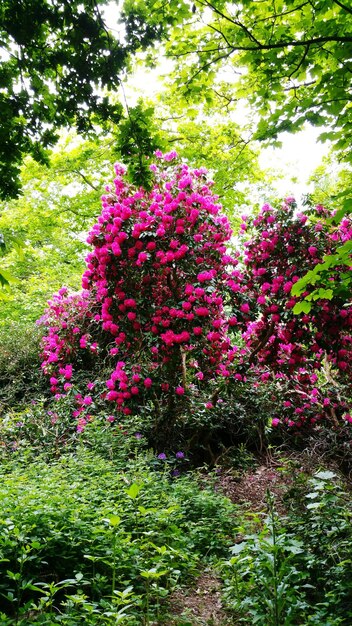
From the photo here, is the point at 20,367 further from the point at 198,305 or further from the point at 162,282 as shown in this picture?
the point at 198,305

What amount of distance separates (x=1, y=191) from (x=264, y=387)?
4.80 m

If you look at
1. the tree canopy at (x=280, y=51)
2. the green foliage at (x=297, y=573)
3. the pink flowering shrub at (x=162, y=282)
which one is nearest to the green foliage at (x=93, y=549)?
the green foliage at (x=297, y=573)

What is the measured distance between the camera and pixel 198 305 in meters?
5.24

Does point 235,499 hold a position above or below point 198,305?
below

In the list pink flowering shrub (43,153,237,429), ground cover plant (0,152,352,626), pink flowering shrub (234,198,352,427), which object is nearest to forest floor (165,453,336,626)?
ground cover plant (0,152,352,626)

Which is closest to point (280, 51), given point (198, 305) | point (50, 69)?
point (50, 69)

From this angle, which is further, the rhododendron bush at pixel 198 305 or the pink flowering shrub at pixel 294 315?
the pink flowering shrub at pixel 294 315

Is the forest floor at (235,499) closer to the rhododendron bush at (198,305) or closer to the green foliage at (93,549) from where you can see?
the green foliage at (93,549)

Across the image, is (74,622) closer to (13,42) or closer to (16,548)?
(16,548)

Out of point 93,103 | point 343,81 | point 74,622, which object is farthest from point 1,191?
point 343,81

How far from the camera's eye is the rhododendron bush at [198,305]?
528 centimetres

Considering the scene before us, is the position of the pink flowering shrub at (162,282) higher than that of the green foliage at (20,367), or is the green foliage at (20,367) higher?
the pink flowering shrub at (162,282)

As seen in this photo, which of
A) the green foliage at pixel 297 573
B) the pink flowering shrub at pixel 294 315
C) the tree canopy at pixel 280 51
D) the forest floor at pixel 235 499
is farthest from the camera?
the pink flowering shrub at pixel 294 315

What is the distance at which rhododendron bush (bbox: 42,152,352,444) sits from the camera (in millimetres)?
5277
